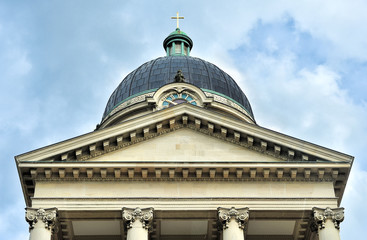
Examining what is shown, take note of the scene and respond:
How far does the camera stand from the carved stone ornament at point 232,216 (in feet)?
104

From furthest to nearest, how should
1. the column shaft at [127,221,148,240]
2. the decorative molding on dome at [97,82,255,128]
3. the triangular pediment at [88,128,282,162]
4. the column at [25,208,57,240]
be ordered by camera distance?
the decorative molding on dome at [97,82,255,128] → the triangular pediment at [88,128,282,162] → the column shaft at [127,221,148,240] → the column at [25,208,57,240]

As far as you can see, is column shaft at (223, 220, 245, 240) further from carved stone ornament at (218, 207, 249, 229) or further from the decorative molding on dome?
the decorative molding on dome

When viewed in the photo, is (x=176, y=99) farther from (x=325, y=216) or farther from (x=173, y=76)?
(x=325, y=216)

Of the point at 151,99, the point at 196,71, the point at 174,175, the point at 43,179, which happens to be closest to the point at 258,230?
the point at 174,175

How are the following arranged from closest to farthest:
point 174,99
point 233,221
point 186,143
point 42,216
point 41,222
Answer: point 41,222
point 42,216
point 233,221
point 186,143
point 174,99

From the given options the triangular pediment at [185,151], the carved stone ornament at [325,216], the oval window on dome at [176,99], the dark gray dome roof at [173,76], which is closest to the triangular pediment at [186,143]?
the triangular pediment at [185,151]

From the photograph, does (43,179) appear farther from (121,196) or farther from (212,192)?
(212,192)

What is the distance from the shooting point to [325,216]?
31.8 m

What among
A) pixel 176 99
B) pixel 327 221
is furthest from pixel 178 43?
pixel 327 221

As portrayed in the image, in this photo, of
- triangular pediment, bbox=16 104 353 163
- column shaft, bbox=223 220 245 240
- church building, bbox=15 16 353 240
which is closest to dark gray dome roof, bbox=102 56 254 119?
triangular pediment, bbox=16 104 353 163

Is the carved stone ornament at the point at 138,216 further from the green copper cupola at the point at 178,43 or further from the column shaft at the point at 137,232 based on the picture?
the green copper cupola at the point at 178,43

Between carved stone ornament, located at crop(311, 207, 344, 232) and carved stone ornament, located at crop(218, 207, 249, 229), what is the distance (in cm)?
286

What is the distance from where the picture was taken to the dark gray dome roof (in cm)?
5159

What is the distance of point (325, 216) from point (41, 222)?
11.7 metres
